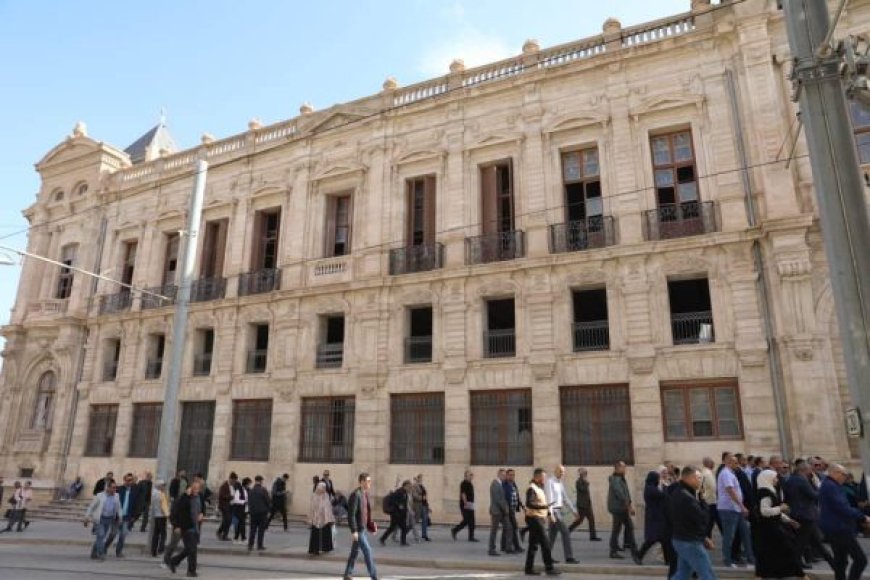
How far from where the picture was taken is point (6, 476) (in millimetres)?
23359

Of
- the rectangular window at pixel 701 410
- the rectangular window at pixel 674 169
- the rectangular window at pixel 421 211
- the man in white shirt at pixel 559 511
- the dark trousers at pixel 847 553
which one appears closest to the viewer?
the dark trousers at pixel 847 553

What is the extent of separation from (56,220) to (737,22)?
27.4 m

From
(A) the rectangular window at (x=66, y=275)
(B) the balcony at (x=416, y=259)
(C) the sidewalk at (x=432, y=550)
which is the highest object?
(A) the rectangular window at (x=66, y=275)

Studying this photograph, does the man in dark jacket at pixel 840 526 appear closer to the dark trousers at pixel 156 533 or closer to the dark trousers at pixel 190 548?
the dark trousers at pixel 190 548

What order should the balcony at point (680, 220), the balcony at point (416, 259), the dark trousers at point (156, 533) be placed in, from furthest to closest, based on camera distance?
the balcony at point (416, 259), the balcony at point (680, 220), the dark trousers at point (156, 533)

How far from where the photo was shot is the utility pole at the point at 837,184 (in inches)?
195

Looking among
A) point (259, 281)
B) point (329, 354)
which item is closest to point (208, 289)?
point (259, 281)

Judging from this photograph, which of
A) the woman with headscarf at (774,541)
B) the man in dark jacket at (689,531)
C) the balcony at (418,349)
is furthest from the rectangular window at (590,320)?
the man in dark jacket at (689,531)

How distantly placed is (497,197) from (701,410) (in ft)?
27.1

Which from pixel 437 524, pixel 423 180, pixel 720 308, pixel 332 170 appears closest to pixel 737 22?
pixel 720 308

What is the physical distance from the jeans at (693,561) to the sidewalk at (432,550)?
2.75 metres

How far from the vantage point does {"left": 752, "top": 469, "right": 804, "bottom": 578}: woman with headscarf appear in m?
7.03

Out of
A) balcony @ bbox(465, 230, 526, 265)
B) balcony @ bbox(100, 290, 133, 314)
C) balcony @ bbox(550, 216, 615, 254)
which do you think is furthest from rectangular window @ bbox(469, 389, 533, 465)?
balcony @ bbox(100, 290, 133, 314)

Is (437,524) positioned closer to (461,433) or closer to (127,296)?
(461,433)
